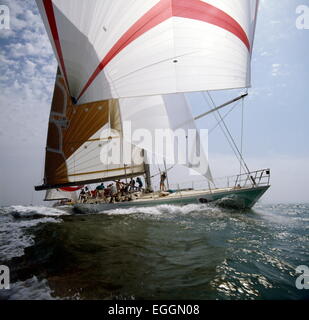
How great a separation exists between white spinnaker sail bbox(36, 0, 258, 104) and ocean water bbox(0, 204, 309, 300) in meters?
3.42

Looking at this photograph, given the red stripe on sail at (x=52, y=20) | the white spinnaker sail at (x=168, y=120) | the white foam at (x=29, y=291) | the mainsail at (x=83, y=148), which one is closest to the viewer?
the white foam at (x=29, y=291)

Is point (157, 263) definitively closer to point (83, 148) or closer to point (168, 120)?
point (168, 120)

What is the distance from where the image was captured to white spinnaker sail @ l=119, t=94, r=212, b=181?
38.2 feet

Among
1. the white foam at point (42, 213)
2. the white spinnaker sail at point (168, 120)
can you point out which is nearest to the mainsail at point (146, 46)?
the white spinnaker sail at point (168, 120)

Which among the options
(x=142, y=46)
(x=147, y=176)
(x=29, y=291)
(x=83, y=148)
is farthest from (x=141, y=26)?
(x=147, y=176)

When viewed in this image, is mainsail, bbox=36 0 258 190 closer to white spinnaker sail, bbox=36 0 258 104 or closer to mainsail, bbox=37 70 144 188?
white spinnaker sail, bbox=36 0 258 104

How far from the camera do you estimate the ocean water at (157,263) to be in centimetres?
275

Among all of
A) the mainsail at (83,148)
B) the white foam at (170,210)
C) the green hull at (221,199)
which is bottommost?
the white foam at (170,210)

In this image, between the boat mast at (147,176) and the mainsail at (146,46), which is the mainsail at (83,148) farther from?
the mainsail at (146,46)

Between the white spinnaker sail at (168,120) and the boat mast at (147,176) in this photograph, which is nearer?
the white spinnaker sail at (168,120)

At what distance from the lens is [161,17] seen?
154 inches

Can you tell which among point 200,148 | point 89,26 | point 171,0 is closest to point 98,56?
point 89,26

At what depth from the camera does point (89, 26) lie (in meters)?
4.21
